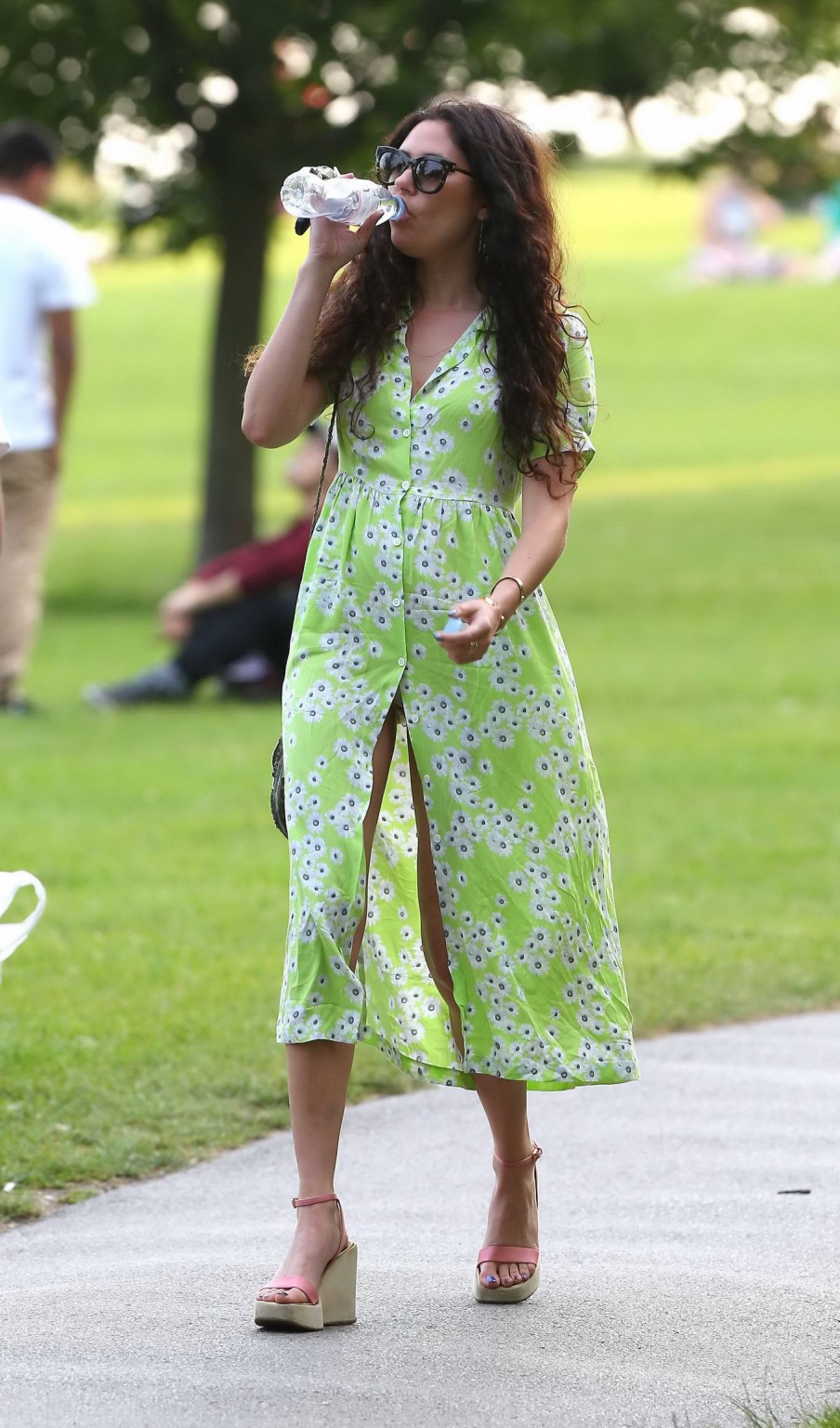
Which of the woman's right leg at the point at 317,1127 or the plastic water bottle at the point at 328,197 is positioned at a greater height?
the plastic water bottle at the point at 328,197

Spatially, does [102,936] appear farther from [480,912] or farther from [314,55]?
[314,55]

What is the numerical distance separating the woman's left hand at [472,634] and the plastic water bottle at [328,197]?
2.19 ft

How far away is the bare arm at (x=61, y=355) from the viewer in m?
10.4

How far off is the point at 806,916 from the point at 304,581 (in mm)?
3757

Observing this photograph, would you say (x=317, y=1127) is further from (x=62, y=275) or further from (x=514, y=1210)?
(x=62, y=275)

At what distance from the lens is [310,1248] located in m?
3.52

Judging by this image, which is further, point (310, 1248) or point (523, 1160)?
point (523, 1160)

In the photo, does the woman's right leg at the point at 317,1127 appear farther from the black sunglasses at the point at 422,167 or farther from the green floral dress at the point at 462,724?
the black sunglasses at the point at 422,167

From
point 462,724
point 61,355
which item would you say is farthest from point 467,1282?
point 61,355

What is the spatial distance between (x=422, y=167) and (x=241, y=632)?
7.46 meters

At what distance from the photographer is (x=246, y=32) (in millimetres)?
16312

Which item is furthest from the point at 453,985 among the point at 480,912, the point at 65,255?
the point at 65,255

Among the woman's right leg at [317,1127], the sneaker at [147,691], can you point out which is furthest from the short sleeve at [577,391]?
the sneaker at [147,691]

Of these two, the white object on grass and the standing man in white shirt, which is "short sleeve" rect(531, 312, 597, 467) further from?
the standing man in white shirt
